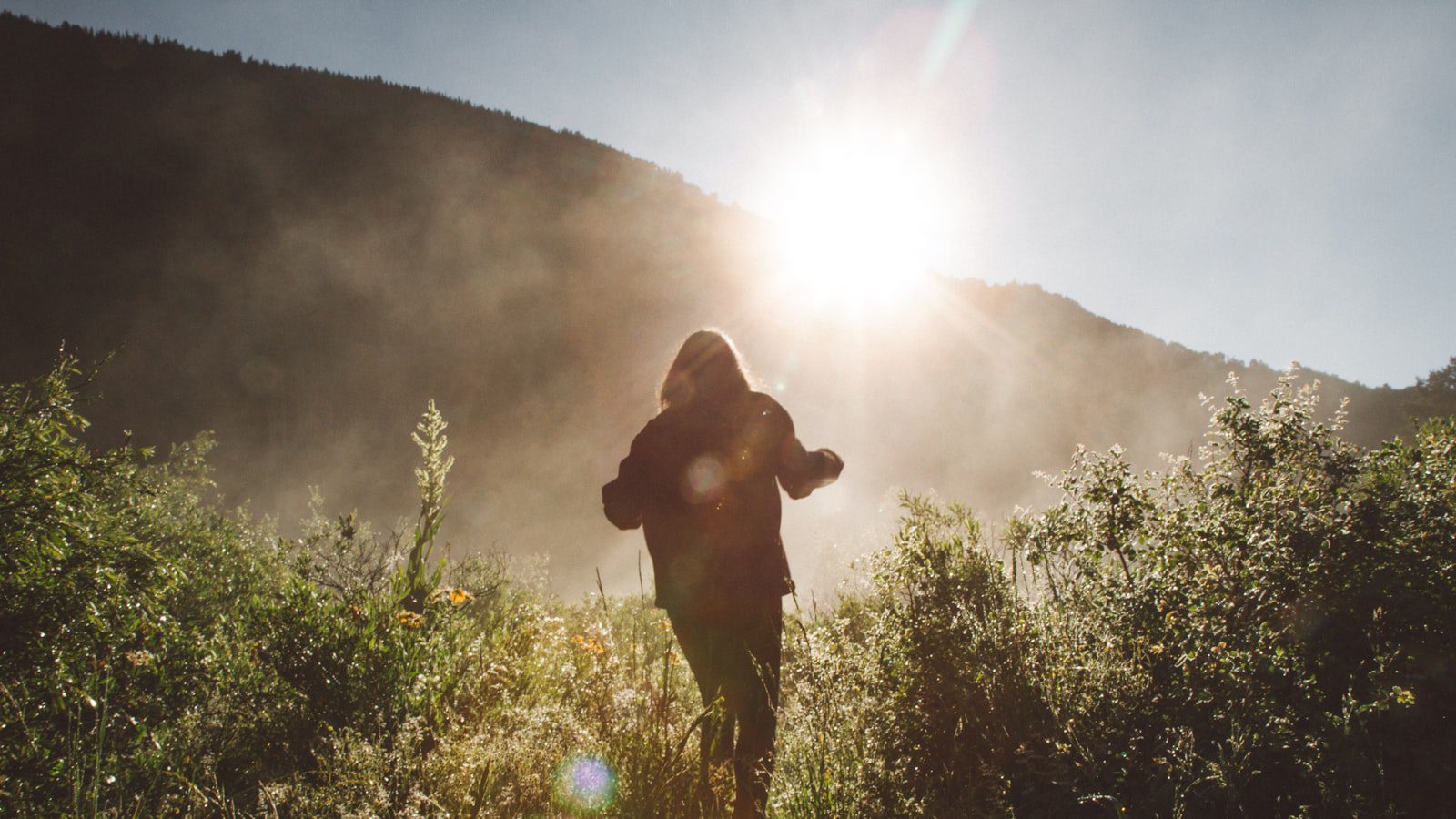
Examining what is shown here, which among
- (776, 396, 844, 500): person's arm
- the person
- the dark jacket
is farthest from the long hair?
(776, 396, 844, 500): person's arm

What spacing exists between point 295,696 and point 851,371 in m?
48.8

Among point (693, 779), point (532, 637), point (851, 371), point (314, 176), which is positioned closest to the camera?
point (693, 779)

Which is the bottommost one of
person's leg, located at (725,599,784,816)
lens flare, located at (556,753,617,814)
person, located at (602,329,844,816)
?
lens flare, located at (556,753,617,814)

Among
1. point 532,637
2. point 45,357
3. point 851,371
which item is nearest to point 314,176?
point 45,357

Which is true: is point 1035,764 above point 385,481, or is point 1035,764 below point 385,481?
below

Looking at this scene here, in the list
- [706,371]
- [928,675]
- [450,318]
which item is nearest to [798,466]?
[706,371]

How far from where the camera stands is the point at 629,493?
8.45 feet

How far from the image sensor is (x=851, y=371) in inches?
1932

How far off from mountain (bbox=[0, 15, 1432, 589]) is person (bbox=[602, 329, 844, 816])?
721 inches

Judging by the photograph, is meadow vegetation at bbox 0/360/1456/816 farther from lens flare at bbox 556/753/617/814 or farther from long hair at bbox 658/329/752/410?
long hair at bbox 658/329/752/410

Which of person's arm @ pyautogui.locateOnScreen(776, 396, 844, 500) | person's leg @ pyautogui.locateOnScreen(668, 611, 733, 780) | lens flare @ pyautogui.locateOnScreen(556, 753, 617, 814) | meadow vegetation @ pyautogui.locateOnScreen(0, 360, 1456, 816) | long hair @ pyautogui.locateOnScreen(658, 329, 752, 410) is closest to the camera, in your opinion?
meadow vegetation @ pyautogui.locateOnScreen(0, 360, 1456, 816)

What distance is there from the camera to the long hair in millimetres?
2781

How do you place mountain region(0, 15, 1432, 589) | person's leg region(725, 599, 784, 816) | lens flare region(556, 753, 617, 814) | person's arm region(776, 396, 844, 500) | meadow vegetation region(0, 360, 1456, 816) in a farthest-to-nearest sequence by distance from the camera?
mountain region(0, 15, 1432, 589) → person's arm region(776, 396, 844, 500) → person's leg region(725, 599, 784, 816) → lens flare region(556, 753, 617, 814) → meadow vegetation region(0, 360, 1456, 816)

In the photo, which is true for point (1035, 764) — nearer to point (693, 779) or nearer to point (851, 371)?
point (693, 779)
